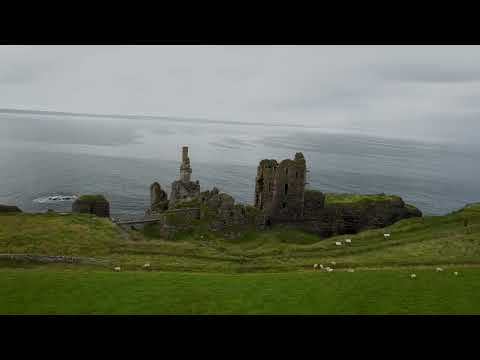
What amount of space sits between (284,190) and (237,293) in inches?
1885

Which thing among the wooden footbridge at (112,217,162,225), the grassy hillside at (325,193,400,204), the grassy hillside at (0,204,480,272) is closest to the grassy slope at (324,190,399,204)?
the grassy hillside at (325,193,400,204)

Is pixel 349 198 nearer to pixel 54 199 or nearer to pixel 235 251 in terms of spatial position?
pixel 235 251

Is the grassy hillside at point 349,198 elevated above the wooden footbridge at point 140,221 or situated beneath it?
elevated above

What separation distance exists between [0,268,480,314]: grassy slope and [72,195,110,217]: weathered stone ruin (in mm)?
45203

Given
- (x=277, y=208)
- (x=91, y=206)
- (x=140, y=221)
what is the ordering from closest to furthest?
(x=140, y=221)
(x=91, y=206)
(x=277, y=208)

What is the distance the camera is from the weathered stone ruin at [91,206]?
64250mm

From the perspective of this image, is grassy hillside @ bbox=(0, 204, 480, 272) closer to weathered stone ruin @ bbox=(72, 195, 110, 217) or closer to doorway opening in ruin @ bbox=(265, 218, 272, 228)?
weathered stone ruin @ bbox=(72, 195, 110, 217)

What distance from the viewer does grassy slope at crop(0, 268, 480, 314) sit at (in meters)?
16.3

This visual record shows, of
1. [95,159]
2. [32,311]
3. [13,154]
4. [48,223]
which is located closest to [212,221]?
[48,223]

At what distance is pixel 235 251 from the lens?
3988 centimetres

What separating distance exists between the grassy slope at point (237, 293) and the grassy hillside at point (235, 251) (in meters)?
6.57

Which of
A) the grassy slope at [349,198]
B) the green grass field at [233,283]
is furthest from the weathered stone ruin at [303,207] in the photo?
the green grass field at [233,283]

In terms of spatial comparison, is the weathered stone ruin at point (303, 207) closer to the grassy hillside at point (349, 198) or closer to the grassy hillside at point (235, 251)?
the grassy hillside at point (349, 198)

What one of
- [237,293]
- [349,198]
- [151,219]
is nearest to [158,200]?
[151,219]
